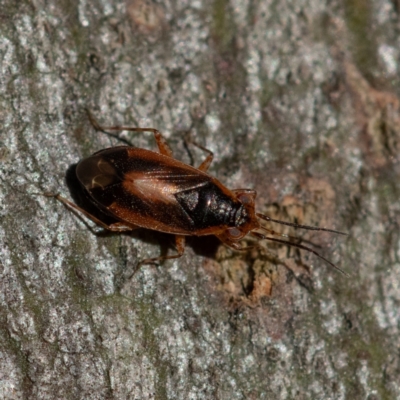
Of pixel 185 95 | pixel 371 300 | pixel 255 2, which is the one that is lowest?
pixel 371 300

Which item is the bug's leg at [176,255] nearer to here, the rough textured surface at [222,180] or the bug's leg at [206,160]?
the rough textured surface at [222,180]

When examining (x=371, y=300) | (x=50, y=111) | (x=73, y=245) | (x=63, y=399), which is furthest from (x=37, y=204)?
(x=371, y=300)

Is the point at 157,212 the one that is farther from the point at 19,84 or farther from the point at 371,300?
the point at 371,300

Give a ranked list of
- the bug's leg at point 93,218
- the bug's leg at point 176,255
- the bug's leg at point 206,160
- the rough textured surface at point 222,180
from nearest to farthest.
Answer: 1. the rough textured surface at point 222,180
2. the bug's leg at point 93,218
3. the bug's leg at point 176,255
4. the bug's leg at point 206,160

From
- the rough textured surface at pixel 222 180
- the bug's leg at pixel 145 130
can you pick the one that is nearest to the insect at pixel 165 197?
the bug's leg at pixel 145 130

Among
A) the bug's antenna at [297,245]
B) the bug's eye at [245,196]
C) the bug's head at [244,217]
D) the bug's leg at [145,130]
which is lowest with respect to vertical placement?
the bug's antenna at [297,245]

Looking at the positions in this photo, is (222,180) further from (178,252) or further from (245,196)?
(178,252)

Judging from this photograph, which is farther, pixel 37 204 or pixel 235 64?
pixel 235 64
